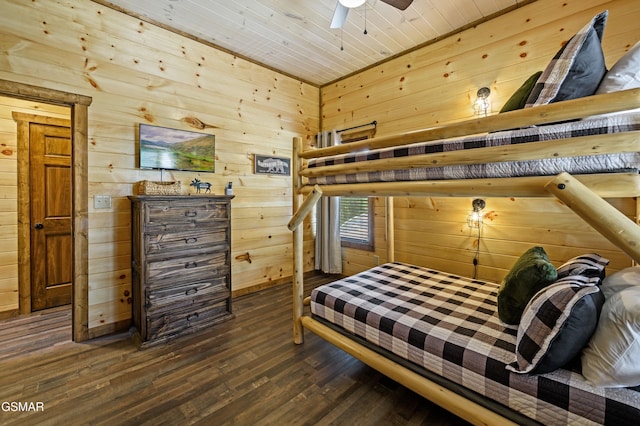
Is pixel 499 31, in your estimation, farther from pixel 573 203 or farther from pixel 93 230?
pixel 93 230

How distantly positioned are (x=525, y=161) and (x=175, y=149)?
3029mm

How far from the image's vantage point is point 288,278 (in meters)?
4.06

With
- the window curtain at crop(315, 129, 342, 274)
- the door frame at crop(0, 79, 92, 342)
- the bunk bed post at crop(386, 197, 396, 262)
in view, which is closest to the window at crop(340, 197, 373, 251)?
the window curtain at crop(315, 129, 342, 274)

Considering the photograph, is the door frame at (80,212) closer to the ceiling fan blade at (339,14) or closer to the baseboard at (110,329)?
the baseboard at (110,329)

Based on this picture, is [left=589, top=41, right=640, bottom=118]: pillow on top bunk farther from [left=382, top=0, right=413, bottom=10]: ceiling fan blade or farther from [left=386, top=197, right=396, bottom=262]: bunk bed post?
[left=386, top=197, right=396, bottom=262]: bunk bed post

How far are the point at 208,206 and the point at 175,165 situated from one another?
622mm

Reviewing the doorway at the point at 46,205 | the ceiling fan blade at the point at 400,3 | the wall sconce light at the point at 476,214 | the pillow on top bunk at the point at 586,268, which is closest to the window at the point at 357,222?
the wall sconce light at the point at 476,214

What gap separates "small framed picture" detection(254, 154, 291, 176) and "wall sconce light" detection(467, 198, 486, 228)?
2.44 meters

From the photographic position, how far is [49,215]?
3.16m

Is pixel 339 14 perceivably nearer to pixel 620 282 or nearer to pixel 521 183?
pixel 521 183

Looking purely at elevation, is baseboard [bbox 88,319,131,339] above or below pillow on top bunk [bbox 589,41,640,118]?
below

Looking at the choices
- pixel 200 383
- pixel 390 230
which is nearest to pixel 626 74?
pixel 390 230

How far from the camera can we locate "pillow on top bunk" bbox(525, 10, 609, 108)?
131 cm

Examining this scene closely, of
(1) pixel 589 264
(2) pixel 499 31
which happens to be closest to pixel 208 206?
(1) pixel 589 264
